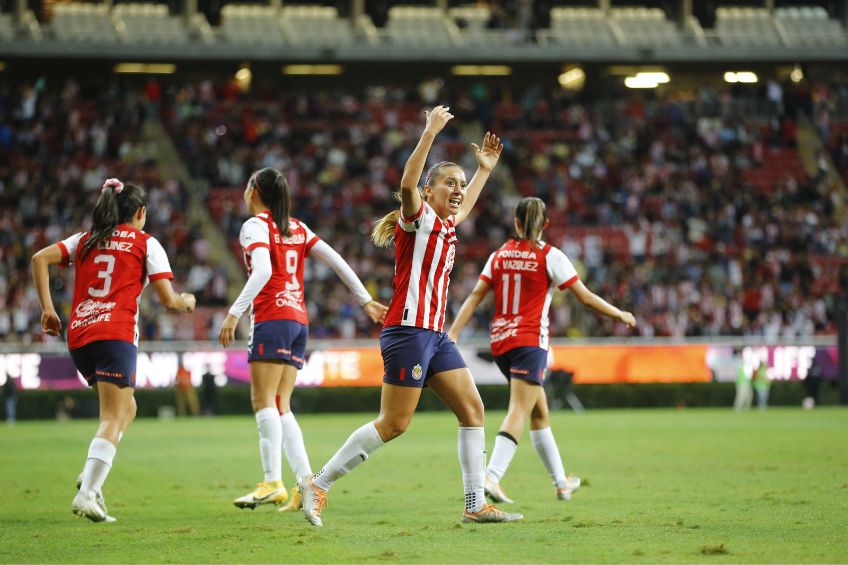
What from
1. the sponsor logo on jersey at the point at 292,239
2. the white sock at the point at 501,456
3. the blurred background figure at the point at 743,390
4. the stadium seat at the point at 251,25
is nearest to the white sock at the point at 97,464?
the sponsor logo on jersey at the point at 292,239

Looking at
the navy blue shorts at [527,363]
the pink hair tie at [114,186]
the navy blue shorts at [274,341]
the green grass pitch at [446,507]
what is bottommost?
the green grass pitch at [446,507]

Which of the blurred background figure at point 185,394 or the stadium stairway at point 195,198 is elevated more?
the stadium stairway at point 195,198

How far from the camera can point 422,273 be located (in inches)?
355

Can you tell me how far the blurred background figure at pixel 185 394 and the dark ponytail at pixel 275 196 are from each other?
838 inches

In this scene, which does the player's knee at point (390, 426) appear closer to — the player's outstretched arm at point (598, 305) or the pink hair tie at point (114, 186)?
the player's outstretched arm at point (598, 305)

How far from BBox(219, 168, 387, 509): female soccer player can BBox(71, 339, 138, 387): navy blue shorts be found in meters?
1.14

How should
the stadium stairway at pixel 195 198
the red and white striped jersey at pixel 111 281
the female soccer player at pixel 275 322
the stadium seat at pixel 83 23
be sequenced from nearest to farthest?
the red and white striped jersey at pixel 111 281, the female soccer player at pixel 275 322, the stadium stairway at pixel 195 198, the stadium seat at pixel 83 23

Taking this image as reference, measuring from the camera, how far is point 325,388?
3272 centimetres

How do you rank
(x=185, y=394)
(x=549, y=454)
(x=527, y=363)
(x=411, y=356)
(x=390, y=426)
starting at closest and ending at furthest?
(x=411, y=356), (x=390, y=426), (x=527, y=363), (x=549, y=454), (x=185, y=394)

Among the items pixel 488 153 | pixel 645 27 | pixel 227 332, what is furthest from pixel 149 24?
pixel 227 332

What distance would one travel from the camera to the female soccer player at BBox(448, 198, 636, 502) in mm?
11148

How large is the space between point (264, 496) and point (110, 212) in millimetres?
2510

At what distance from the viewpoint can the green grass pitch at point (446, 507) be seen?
7.89 metres

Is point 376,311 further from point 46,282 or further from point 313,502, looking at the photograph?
point 46,282
